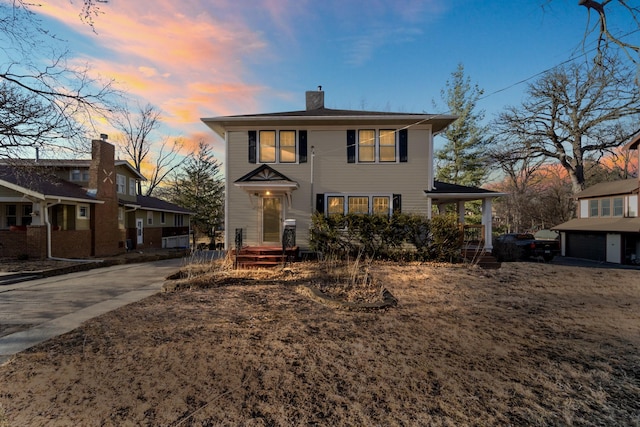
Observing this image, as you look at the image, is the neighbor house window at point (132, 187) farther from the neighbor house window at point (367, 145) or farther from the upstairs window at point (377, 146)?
the neighbor house window at point (367, 145)

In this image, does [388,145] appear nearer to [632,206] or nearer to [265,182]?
[265,182]

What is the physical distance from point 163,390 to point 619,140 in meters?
28.6

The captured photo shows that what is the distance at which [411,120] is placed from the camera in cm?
1117

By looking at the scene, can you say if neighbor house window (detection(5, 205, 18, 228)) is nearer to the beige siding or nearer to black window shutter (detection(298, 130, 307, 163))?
the beige siding

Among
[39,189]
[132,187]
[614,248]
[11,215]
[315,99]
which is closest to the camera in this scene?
[39,189]

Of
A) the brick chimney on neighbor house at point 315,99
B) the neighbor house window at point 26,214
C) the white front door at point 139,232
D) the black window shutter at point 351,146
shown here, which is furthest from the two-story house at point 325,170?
the white front door at point 139,232

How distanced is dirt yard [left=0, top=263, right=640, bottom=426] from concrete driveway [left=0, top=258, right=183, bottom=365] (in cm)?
48

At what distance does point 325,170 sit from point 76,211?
12.9m

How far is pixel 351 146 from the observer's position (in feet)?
37.5

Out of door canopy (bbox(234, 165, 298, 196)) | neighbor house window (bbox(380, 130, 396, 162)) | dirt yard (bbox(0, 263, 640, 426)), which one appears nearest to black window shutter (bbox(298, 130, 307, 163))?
door canopy (bbox(234, 165, 298, 196))

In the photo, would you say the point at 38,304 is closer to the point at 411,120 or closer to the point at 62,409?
the point at 62,409

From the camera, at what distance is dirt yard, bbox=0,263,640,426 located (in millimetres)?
2461

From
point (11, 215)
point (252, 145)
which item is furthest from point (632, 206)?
point (11, 215)

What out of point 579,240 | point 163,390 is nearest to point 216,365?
point 163,390
